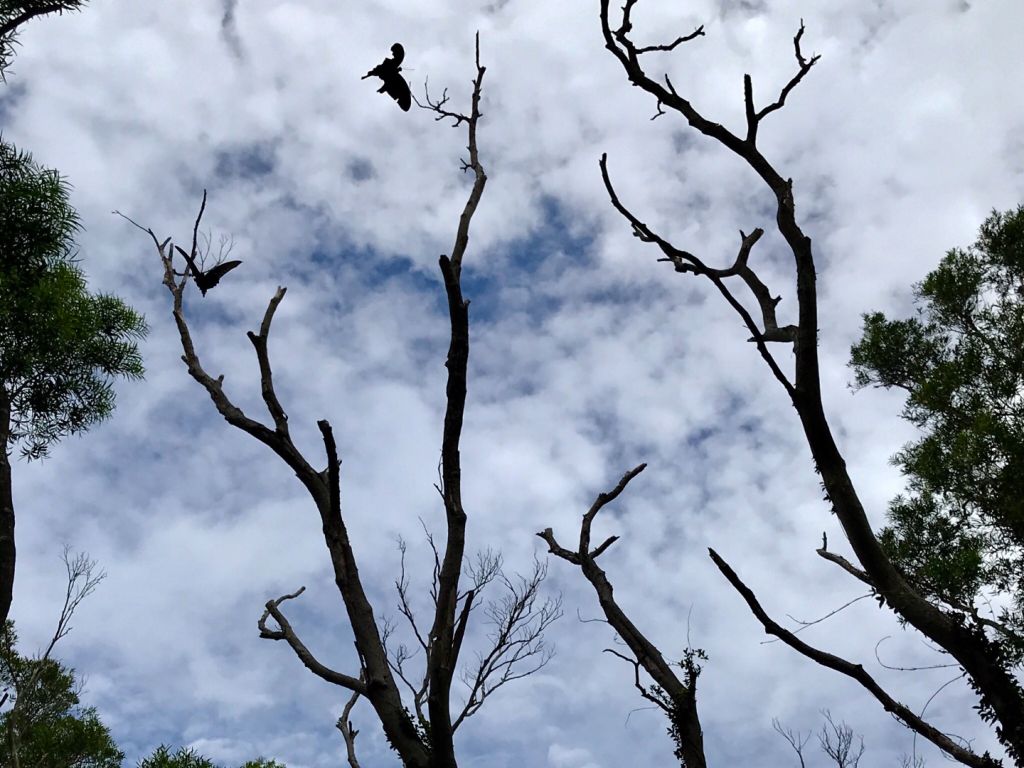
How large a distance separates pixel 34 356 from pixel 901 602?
11273 mm

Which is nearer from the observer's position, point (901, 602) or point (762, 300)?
point (901, 602)

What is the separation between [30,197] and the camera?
10312mm

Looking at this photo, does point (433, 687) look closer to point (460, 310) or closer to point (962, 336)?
point (460, 310)

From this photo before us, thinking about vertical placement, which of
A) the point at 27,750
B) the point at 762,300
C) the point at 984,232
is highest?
the point at 984,232

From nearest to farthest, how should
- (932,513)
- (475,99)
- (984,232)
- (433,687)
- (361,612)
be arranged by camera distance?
(433,687) → (361,612) → (475,99) → (932,513) → (984,232)

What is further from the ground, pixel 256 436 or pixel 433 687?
pixel 256 436

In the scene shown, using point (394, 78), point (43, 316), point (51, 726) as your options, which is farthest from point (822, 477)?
point (51, 726)

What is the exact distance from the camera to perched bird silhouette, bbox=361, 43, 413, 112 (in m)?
4.11

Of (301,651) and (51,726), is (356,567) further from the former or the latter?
(51,726)

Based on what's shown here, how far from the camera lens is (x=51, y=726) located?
1836cm

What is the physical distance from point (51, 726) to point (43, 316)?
40.4 ft

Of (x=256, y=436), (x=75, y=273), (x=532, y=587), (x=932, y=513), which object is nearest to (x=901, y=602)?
(x=256, y=436)

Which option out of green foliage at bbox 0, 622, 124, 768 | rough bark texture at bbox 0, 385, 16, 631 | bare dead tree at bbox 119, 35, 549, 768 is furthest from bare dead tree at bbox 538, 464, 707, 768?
green foliage at bbox 0, 622, 124, 768

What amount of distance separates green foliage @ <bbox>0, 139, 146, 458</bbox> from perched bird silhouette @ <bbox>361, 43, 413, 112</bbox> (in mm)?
7793
